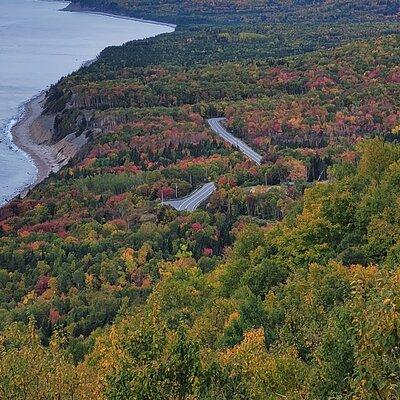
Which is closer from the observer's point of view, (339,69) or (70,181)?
(70,181)

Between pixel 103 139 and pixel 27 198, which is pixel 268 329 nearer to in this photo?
pixel 27 198

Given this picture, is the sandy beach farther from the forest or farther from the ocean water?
the forest

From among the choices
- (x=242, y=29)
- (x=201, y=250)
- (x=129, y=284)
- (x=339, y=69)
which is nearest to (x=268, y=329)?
(x=129, y=284)

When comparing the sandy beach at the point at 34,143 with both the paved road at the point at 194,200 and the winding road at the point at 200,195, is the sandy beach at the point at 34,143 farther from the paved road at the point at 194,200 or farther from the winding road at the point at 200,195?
the paved road at the point at 194,200

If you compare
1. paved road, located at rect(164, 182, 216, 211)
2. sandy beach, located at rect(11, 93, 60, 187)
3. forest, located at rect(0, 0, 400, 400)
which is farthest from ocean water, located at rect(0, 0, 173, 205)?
paved road, located at rect(164, 182, 216, 211)

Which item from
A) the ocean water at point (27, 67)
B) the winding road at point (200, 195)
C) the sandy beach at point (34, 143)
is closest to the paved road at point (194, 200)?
the winding road at point (200, 195)
